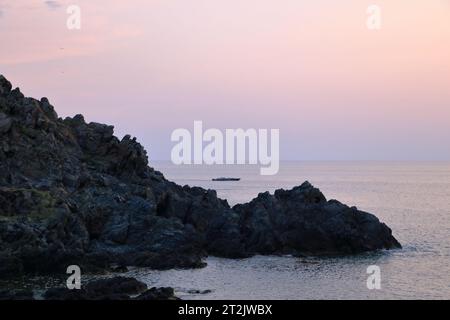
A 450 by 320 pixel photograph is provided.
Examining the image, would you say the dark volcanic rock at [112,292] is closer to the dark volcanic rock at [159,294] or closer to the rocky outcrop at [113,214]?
the dark volcanic rock at [159,294]

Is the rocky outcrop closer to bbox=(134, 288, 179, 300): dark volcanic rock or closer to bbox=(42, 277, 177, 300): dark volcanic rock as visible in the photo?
bbox=(42, 277, 177, 300): dark volcanic rock

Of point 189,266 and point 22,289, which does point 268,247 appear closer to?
point 189,266

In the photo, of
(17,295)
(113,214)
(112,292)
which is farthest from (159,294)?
(113,214)

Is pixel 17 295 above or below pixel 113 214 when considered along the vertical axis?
below

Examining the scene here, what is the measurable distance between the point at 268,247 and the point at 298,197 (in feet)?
39.7

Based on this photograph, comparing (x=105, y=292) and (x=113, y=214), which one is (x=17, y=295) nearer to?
(x=105, y=292)

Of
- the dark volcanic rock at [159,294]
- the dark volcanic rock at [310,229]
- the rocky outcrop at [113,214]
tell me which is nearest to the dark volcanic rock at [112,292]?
the dark volcanic rock at [159,294]

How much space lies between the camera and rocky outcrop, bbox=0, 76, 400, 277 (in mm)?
71250

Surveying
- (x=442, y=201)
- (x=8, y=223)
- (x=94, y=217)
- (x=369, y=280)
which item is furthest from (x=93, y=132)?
(x=442, y=201)

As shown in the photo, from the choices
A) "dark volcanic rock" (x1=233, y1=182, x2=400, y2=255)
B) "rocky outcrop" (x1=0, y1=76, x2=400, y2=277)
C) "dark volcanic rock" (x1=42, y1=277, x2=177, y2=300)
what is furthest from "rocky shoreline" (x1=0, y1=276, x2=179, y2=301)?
"dark volcanic rock" (x1=233, y1=182, x2=400, y2=255)

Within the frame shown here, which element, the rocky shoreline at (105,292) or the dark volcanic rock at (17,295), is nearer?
the dark volcanic rock at (17,295)

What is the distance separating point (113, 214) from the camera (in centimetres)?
8219

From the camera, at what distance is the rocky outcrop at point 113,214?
7125cm

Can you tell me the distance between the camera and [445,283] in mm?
65750
